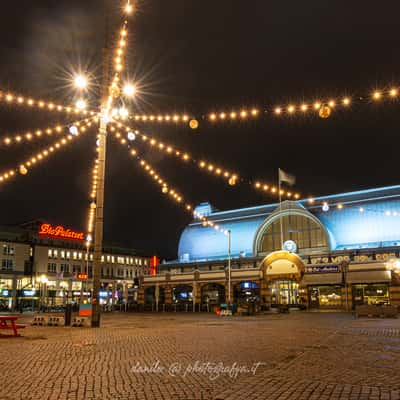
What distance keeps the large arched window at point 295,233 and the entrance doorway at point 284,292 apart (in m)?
5.43

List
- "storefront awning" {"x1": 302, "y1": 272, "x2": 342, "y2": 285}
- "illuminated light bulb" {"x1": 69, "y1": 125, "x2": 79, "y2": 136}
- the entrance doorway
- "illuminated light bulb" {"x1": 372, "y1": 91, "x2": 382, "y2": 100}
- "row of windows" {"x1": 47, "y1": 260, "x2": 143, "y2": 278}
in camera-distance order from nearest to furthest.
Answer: "illuminated light bulb" {"x1": 372, "y1": 91, "x2": 382, "y2": 100} < "illuminated light bulb" {"x1": 69, "y1": 125, "x2": 79, "y2": 136} < "storefront awning" {"x1": 302, "y1": 272, "x2": 342, "y2": 285} < the entrance doorway < "row of windows" {"x1": 47, "y1": 260, "x2": 143, "y2": 278}

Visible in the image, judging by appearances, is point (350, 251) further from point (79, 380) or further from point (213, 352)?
point (79, 380)

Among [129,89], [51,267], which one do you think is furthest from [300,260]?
[51,267]

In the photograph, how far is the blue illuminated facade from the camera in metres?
52.8

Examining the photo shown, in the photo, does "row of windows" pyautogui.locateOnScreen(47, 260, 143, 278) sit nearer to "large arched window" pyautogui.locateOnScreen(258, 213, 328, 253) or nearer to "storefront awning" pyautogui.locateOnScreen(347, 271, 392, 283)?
"large arched window" pyautogui.locateOnScreen(258, 213, 328, 253)

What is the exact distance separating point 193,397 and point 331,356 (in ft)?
19.6

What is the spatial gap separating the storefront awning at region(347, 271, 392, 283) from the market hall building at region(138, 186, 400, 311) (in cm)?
10

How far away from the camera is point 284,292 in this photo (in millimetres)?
53094

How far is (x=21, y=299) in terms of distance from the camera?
277ft

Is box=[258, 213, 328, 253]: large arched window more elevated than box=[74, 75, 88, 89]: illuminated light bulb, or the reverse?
box=[74, 75, 88, 89]: illuminated light bulb

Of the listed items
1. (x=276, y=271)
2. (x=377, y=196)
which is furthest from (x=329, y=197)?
(x=276, y=271)

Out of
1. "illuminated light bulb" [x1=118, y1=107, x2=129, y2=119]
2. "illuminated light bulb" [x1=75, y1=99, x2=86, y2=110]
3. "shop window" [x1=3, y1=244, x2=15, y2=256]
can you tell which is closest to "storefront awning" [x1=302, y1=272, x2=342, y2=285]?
"illuminated light bulb" [x1=118, y1=107, x2=129, y2=119]

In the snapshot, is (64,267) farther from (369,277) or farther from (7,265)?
(369,277)

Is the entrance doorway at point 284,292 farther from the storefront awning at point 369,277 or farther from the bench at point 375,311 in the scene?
the bench at point 375,311
